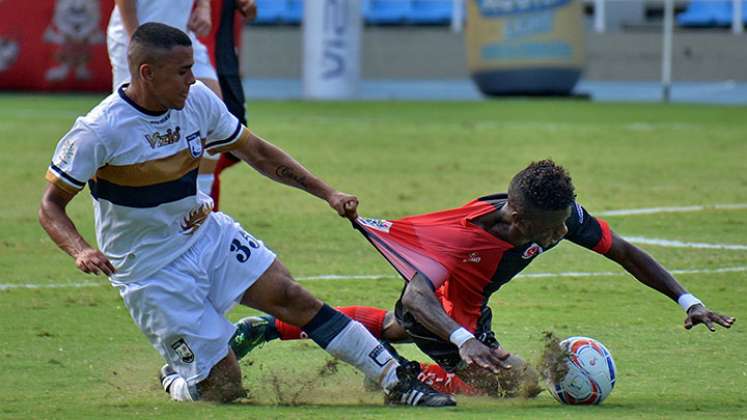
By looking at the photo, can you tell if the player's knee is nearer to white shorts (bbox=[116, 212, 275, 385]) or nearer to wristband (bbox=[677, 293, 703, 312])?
white shorts (bbox=[116, 212, 275, 385])

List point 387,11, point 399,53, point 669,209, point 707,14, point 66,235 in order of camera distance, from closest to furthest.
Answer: point 66,235, point 669,209, point 707,14, point 399,53, point 387,11

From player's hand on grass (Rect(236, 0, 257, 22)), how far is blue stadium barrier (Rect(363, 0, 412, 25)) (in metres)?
24.2

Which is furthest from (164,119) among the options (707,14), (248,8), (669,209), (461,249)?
(707,14)

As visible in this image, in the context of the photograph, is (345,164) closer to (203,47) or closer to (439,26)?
(203,47)

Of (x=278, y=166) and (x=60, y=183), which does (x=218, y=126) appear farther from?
(x=60, y=183)

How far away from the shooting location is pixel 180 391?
5.77 meters

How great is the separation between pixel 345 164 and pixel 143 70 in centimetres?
893

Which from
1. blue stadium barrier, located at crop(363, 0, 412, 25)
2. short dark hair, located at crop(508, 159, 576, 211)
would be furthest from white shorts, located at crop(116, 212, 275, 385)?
blue stadium barrier, located at crop(363, 0, 412, 25)

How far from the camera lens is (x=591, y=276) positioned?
888 cm

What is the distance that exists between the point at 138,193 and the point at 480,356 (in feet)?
4.80

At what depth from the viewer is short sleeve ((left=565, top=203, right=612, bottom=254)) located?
6000 mm

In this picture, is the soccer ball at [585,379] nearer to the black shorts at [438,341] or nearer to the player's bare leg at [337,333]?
the black shorts at [438,341]

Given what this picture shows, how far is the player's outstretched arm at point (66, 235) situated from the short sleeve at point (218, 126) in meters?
0.72

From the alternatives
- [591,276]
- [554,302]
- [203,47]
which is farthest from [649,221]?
[203,47]
